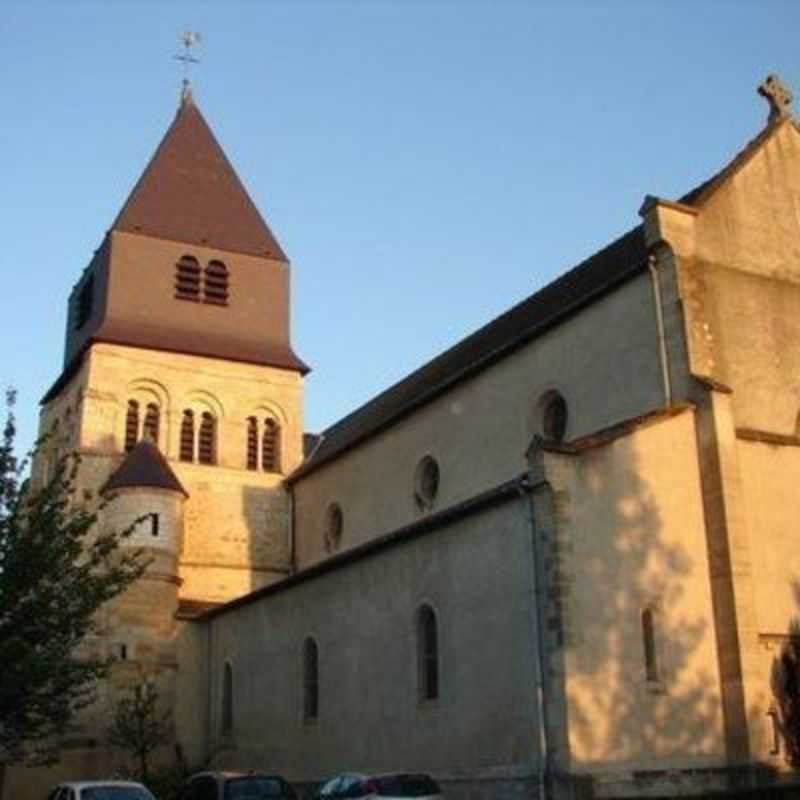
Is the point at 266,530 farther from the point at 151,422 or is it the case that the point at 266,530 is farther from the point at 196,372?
the point at 196,372

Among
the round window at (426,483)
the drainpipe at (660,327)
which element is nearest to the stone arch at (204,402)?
the round window at (426,483)

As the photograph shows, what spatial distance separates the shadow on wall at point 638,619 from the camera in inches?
678

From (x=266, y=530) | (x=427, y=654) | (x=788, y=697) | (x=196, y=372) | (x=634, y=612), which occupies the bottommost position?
(x=788, y=697)

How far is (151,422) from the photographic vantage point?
35.7 metres

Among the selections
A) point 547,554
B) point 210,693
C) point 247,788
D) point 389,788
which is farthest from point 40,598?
point 210,693

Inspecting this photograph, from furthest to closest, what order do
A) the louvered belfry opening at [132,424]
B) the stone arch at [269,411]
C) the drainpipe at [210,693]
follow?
the stone arch at [269,411], the louvered belfry opening at [132,424], the drainpipe at [210,693]

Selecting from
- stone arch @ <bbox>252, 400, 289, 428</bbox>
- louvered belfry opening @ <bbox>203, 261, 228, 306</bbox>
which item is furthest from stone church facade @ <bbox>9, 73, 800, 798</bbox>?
louvered belfry opening @ <bbox>203, 261, 228, 306</bbox>

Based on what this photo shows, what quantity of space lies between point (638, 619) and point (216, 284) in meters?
23.4

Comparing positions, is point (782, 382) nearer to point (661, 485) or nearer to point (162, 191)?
point (661, 485)

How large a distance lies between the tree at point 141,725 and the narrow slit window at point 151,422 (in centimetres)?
840

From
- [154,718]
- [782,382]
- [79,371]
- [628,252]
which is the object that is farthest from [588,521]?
[79,371]

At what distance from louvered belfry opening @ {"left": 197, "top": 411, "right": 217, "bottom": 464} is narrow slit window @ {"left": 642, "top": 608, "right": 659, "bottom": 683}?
66.2 feet

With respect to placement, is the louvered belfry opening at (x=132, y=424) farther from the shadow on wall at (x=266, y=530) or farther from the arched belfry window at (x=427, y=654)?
the arched belfry window at (x=427, y=654)

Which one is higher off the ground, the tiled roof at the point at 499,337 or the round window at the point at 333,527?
the tiled roof at the point at 499,337
